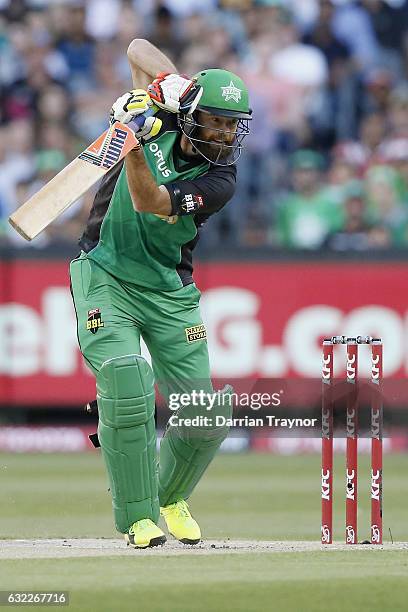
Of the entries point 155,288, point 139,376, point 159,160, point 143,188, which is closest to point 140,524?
point 139,376

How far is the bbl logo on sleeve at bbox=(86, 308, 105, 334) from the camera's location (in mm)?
6238

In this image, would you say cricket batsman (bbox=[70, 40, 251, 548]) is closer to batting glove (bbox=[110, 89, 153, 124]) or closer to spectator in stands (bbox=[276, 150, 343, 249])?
batting glove (bbox=[110, 89, 153, 124])

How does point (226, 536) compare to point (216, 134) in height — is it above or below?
below

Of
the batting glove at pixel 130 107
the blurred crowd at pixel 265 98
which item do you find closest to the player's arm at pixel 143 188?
the batting glove at pixel 130 107

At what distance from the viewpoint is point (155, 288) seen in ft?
21.0

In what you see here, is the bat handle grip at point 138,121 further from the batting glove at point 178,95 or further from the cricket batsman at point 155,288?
the batting glove at point 178,95

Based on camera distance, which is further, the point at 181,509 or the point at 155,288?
the point at 181,509

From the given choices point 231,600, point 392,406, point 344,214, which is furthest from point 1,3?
point 231,600

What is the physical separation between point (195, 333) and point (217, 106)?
3.34 ft

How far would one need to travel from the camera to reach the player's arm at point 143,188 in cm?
590

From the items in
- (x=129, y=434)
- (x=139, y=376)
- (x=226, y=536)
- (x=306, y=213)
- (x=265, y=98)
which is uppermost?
(x=265, y=98)

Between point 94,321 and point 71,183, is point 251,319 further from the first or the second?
point 71,183

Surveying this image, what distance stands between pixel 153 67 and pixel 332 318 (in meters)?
5.32

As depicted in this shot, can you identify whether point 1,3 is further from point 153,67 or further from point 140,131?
point 140,131
